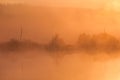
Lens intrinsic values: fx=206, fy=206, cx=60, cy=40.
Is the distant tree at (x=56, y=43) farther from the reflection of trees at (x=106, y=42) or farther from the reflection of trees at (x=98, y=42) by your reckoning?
the reflection of trees at (x=106, y=42)

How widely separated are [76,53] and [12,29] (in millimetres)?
404

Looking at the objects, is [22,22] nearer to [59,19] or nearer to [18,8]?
[18,8]

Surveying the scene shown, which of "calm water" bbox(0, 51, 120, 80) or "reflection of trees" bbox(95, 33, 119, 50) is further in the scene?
"reflection of trees" bbox(95, 33, 119, 50)

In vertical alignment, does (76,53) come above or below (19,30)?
below

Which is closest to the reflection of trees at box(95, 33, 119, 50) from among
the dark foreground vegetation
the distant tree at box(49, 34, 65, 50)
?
the dark foreground vegetation

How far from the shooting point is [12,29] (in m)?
1.21

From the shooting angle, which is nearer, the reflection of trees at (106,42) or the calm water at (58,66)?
the calm water at (58,66)

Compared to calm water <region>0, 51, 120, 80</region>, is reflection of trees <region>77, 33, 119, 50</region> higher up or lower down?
higher up

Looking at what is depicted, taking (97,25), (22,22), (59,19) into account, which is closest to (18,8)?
(22,22)

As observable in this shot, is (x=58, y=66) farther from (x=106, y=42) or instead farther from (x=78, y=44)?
(x=106, y=42)

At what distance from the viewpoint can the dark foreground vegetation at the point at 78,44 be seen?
120 cm

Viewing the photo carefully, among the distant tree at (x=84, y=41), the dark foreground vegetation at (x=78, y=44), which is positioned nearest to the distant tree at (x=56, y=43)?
the dark foreground vegetation at (x=78, y=44)

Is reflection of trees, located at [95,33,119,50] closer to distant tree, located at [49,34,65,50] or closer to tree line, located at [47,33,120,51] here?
tree line, located at [47,33,120,51]

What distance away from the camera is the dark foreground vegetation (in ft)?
3.94
